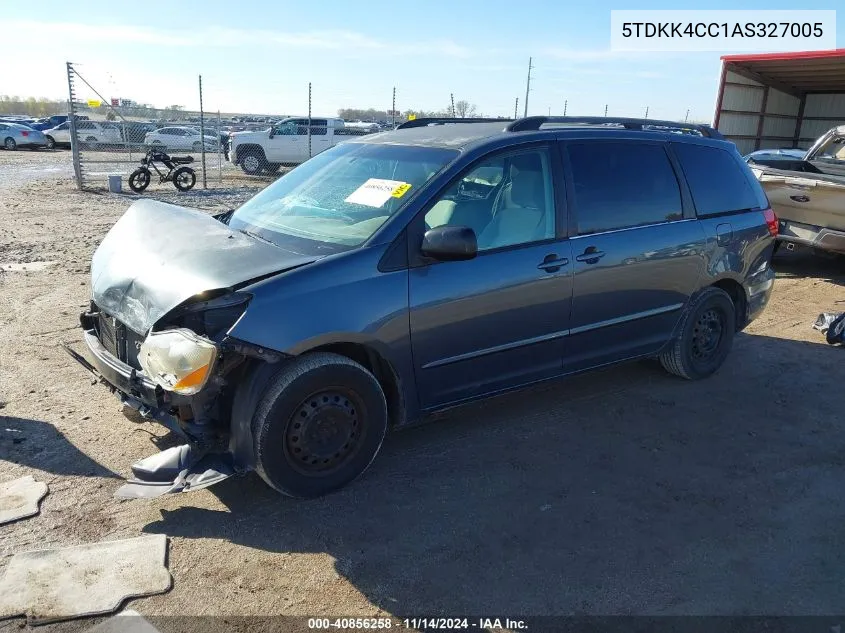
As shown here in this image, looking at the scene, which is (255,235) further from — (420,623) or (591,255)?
(420,623)

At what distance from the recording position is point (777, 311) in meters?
7.39

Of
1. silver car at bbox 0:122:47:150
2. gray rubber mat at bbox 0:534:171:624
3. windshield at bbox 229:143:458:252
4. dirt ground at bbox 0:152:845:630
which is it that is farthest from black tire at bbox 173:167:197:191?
silver car at bbox 0:122:47:150

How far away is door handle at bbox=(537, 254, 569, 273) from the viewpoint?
4.03 meters

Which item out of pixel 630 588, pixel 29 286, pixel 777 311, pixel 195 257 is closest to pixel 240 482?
pixel 195 257

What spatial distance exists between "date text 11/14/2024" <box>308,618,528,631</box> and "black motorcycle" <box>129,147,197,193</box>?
15002 millimetres

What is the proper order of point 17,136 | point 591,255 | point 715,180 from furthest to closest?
point 17,136 → point 715,180 → point 591,255

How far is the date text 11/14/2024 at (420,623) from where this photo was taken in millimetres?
2684

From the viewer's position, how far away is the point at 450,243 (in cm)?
347

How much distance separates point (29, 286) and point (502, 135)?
5606 millimetres

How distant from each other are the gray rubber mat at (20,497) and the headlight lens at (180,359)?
39.1 inches

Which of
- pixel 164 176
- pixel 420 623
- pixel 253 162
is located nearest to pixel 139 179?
pixel 164 176

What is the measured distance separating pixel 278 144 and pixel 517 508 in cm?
1928

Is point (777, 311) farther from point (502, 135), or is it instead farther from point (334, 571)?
point (334, 571)

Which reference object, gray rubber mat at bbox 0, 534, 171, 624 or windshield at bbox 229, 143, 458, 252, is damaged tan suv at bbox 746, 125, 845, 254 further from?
gray rubber mat at bbox 0, 534, 171, 624
